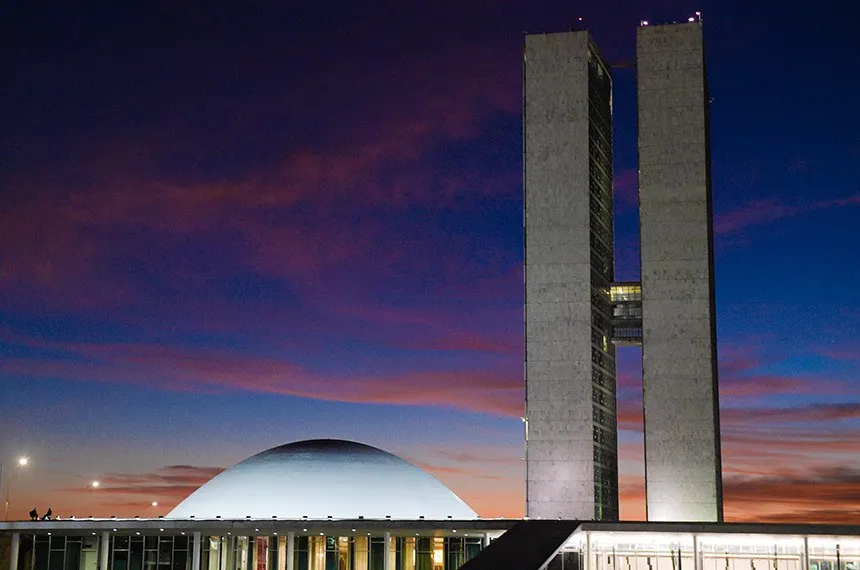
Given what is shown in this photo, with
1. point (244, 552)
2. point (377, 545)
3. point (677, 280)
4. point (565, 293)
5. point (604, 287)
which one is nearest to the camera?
point (377, 545)

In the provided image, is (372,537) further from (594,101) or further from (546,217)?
(594,101)

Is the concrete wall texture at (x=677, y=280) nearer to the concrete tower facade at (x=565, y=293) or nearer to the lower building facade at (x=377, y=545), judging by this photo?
the concrete tower facade at (x=565, y=293)

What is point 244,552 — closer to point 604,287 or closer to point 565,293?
point 565,293

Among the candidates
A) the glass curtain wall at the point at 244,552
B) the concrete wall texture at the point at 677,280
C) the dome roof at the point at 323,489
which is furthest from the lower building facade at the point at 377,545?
the concrete wall texture at the point at 677,280

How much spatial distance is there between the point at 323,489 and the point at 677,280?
42858 mm

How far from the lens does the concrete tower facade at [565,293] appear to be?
112 metres

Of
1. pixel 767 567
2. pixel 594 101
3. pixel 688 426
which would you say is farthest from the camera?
pixel 594 101

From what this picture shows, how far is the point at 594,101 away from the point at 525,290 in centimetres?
2002

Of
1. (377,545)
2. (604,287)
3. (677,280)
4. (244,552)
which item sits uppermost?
(604,287)

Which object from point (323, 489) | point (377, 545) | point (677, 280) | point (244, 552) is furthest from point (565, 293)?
point (244, 552)

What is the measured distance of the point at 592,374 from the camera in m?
114

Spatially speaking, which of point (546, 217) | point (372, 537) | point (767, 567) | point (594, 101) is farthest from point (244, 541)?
point (594, 101)

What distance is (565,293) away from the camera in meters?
116

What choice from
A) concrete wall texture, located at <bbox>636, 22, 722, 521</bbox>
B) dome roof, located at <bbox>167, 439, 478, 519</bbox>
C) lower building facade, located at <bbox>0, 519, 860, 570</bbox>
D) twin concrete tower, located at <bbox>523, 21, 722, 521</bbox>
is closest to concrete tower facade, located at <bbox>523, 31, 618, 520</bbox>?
twin concrete tower, located at <bbox>523, 21, 722, 521</bbox>
